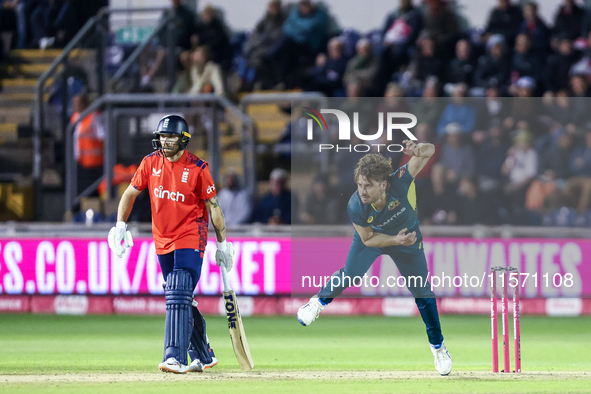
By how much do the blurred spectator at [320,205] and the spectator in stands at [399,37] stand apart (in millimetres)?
4790

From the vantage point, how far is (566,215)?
12.4 metres

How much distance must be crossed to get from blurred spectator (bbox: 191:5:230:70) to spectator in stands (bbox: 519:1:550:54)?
18.9ft

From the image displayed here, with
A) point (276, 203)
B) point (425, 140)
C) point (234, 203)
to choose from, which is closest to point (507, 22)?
point (276, 203)

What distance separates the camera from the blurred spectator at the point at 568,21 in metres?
16.6

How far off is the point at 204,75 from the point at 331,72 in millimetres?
2321

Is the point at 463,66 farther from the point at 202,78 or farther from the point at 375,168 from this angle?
the point at 375,168

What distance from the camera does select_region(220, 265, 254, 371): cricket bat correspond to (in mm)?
8055

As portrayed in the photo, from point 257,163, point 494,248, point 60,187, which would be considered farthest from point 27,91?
point 494,248

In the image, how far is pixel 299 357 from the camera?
9406mm

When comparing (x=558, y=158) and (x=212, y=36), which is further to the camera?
(x=212, y=36)

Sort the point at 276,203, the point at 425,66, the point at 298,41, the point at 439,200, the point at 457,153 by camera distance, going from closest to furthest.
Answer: the point at 439,200, the point at 457,153, the point at 276,203, the point at 425,66, the point at 298,41

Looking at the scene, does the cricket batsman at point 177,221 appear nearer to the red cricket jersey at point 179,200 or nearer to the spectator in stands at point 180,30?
the red cricket jersey at point 179,200

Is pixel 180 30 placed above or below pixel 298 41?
above

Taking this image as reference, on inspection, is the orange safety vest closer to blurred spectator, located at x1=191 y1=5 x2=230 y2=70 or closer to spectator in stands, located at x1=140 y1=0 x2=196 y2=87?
spectator in stands, located at x1=140 y1=0 x2=196 y2=87
